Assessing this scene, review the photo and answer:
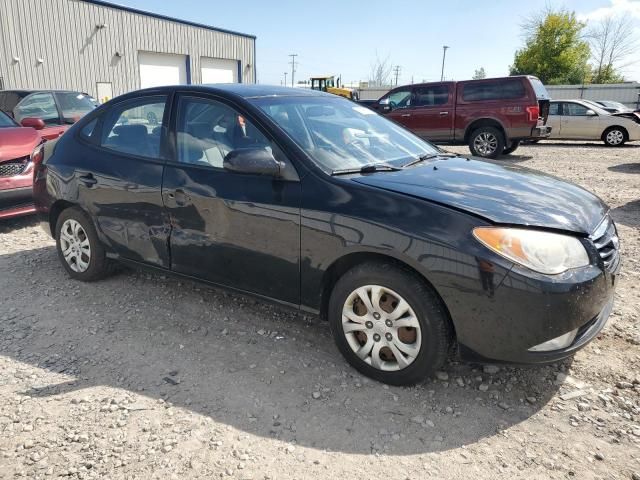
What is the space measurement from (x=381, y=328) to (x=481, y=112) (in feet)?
35.2

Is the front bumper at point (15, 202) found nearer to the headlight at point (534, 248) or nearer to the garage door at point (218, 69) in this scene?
the headlight at point (534, 248)

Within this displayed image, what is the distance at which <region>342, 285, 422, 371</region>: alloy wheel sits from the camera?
271 cm

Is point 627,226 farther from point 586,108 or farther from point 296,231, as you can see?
point 586,108

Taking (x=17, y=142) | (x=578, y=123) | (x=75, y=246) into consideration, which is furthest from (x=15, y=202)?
(x=578, y=123)

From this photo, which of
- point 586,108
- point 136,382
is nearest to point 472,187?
point 136,382

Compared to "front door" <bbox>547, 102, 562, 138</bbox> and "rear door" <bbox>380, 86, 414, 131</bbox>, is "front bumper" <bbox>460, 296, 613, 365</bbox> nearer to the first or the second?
"rear door" <bbox>380, 86, 414, 131</bbox>

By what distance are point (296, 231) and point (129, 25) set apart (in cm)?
2449

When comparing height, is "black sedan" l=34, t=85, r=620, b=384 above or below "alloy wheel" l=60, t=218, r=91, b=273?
above

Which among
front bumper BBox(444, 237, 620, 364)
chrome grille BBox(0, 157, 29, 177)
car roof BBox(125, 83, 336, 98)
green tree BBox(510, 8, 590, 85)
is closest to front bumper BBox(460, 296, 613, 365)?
front bumper BBox(444, 237, 620, 364)

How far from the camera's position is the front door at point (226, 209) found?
3072mm

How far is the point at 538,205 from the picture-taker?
2.74 m

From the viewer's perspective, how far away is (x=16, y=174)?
19.5 feet

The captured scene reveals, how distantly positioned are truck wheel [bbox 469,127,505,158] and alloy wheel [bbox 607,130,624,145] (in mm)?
5355

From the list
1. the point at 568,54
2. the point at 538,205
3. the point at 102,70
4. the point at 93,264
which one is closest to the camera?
the point at 538,205
